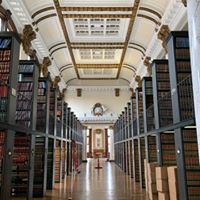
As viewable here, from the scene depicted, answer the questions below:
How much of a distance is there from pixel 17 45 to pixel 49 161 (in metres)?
3.68

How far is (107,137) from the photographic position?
73.2 ft

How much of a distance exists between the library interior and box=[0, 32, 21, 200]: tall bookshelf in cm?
1

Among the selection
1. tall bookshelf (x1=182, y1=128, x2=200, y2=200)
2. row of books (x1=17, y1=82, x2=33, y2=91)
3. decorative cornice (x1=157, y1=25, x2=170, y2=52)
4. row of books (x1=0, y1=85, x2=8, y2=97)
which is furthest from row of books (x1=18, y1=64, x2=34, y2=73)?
decorative cornice (x1=157, y1=25, x2=170, y2=52)

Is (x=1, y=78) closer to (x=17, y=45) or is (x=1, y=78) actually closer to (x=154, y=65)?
(x=17, y=45)

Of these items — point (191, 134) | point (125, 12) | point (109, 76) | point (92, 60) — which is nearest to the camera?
point (191, 134)

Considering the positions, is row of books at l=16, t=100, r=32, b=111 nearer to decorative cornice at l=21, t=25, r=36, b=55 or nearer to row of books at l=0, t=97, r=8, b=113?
row of books at l=0, t=97, r=8, b=113

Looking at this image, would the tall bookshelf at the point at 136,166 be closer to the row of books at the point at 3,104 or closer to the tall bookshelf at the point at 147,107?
the tall bookshelf at the point at 147,107

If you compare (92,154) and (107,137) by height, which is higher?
(107,137)

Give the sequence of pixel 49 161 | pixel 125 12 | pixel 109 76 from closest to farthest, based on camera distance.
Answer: pixel 49 161 < pixel 125 12 < pixel 109 76

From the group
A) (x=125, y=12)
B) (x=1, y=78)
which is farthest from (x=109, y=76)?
(x=1, y=78)

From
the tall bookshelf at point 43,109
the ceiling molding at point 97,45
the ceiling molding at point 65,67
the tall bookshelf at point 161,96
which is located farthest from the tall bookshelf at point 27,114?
the ceiling molding at point 65,67

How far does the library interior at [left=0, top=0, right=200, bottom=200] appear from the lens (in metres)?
3.85

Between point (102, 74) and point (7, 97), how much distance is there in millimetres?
15171

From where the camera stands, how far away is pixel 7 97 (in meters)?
3.63
